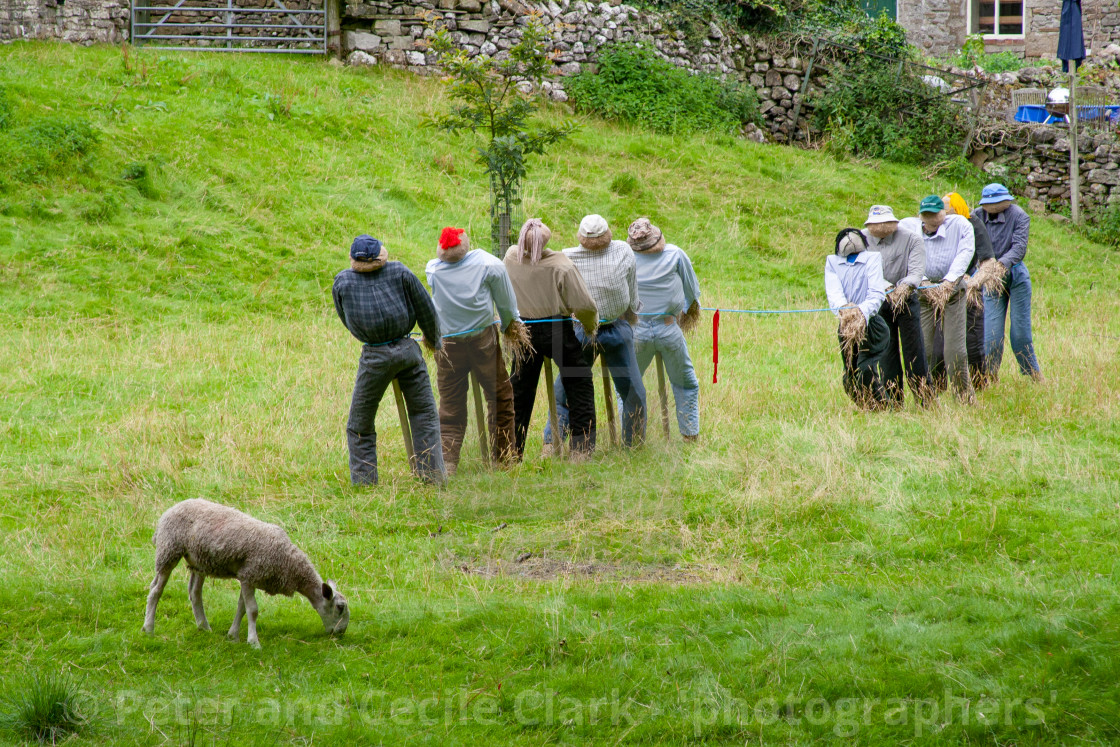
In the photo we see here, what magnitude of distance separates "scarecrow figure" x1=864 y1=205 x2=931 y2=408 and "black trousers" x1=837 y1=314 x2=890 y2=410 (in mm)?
96

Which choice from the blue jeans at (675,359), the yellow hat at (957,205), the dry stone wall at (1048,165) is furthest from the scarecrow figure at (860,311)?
the dry stone wall at (1048,165)

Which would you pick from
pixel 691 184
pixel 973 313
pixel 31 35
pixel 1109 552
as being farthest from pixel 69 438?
pixel 31 35

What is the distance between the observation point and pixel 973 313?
988 cm

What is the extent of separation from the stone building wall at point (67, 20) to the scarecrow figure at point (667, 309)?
16.2m

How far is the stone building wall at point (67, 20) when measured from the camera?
19.4m

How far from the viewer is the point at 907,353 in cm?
926

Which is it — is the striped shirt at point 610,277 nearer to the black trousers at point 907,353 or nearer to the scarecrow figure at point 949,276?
the black trousers at point 907,353

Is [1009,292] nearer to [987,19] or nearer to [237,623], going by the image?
[237,623]

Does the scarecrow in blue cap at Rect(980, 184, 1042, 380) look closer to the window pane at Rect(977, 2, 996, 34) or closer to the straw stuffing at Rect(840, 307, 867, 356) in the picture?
the straw stuffing at Rect(840, 307, 867, 356)

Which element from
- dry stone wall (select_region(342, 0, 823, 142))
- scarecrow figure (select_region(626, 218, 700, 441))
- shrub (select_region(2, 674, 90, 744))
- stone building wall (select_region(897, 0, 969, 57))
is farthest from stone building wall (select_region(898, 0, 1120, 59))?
shrub (select_region(2, 674, 90, 744))

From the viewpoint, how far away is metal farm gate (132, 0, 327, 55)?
67.8 feet

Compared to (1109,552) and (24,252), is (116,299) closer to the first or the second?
(24,252)

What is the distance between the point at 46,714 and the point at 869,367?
7305 millimetres

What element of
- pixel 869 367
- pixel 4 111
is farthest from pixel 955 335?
pixel 4 111
